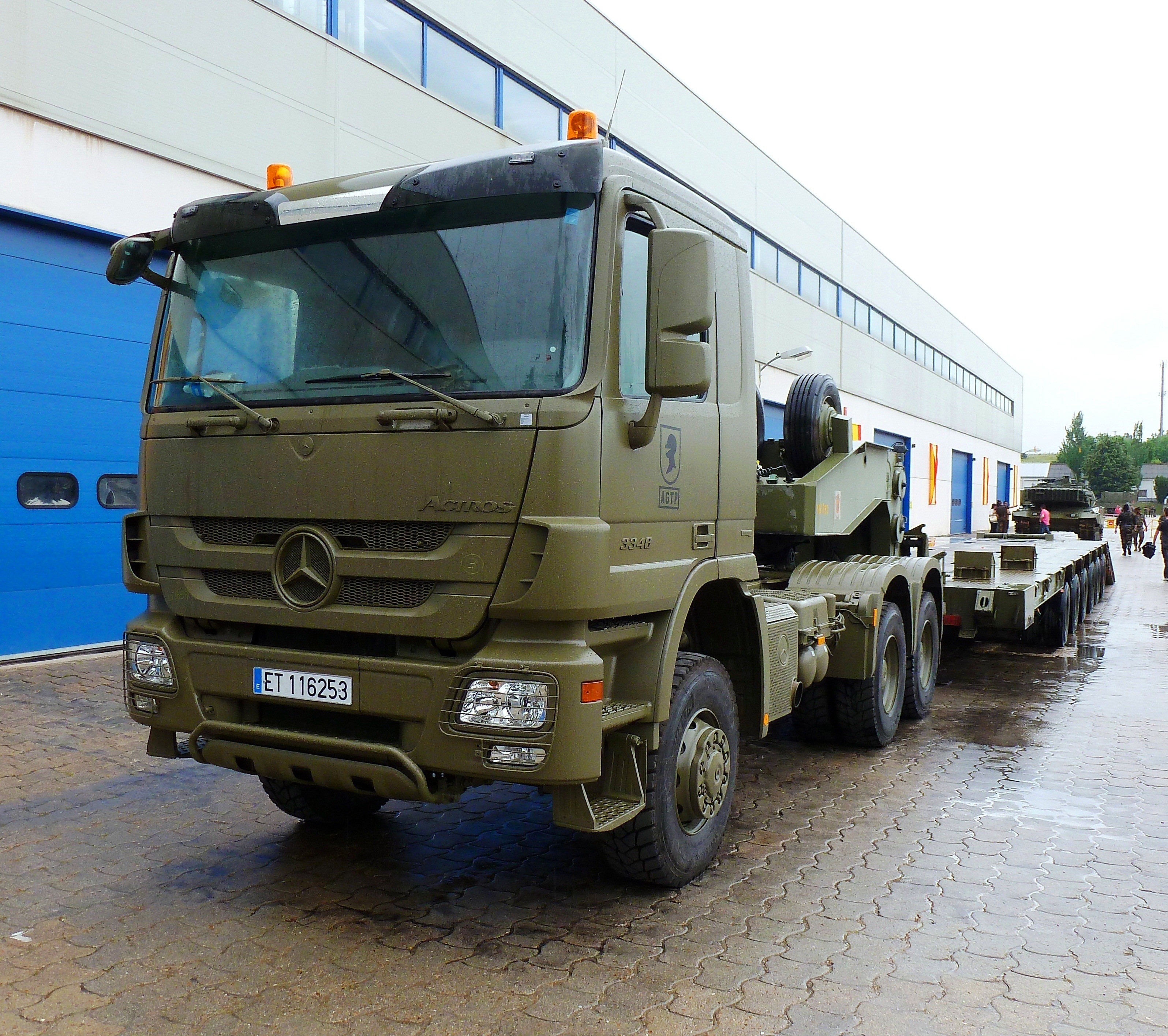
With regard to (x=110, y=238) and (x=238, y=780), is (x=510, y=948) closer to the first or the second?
(x=238, y=780)

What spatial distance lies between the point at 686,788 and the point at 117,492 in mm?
7027

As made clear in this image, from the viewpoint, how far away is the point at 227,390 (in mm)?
3980

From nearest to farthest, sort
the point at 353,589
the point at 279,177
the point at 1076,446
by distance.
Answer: the point at 353,589 → the point at 279,177 → the point at 1076,446

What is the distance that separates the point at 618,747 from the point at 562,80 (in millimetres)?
13800

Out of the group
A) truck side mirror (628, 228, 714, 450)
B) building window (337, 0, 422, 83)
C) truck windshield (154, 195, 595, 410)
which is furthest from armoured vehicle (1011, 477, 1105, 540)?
truck windshield (154, 195, 595, 410)

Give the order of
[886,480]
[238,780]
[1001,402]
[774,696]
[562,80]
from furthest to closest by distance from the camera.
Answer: [1001,402] → [562,80] → [886,480] → [238,780] → [774,696]

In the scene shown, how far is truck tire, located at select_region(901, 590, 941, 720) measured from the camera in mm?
7625

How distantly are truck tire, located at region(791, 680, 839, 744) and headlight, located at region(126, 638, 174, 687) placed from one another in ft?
13.2

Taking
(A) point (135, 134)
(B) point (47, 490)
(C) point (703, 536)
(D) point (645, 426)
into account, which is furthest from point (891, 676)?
(A) point (135, 134)

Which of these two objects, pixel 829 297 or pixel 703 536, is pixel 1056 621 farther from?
pixel 829 297

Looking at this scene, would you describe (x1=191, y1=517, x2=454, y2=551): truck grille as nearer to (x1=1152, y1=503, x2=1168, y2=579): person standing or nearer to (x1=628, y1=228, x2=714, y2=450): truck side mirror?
(x1=628, y1=228, x2=714, y2=450): truck side mirror

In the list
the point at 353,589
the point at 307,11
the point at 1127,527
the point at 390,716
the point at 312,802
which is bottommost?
the point at 312,802

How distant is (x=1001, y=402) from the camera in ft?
191

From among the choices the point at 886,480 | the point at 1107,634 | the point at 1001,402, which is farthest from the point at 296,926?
the point at 1001,402
